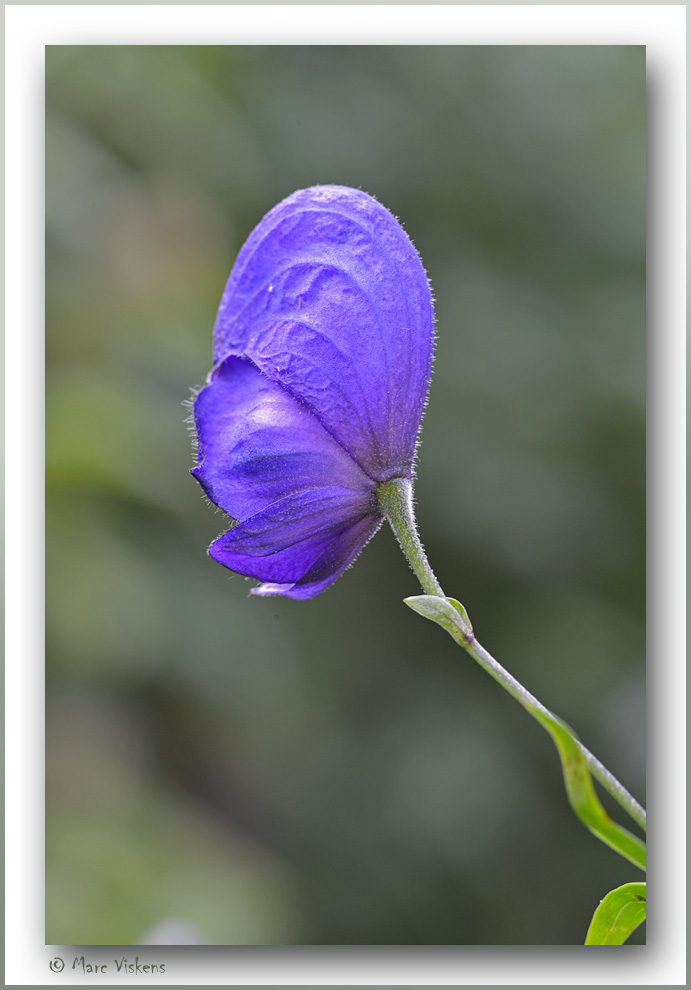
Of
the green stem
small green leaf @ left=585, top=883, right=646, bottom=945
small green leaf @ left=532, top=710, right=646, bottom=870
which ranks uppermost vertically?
the green stem

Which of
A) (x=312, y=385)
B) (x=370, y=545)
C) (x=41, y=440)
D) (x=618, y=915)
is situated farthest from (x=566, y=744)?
(x=370, y=545)

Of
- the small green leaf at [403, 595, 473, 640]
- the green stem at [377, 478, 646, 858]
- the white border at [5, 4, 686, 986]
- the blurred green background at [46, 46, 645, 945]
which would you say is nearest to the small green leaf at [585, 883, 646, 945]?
the green stem at [377, 478, 646, 858]

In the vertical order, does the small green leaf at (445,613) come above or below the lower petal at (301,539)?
below

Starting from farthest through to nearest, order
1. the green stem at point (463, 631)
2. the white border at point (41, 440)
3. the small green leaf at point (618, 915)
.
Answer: the white border at point (41, 440), the small green leaf at point (618, 915), the green stem at point (463, 631)

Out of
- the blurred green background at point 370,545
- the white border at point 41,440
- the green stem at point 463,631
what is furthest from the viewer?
the blurred green background at point 370,545

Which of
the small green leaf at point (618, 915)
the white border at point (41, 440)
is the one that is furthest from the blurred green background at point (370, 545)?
the small green leaf at point (618, 915)

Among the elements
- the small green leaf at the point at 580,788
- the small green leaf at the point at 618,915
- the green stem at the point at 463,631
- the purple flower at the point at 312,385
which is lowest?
the small green leaf at the point at 618,915

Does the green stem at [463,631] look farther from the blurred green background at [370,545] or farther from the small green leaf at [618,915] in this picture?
the blurred green background at [370,545]

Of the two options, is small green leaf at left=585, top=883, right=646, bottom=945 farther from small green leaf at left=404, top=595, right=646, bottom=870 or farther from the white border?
the white border
